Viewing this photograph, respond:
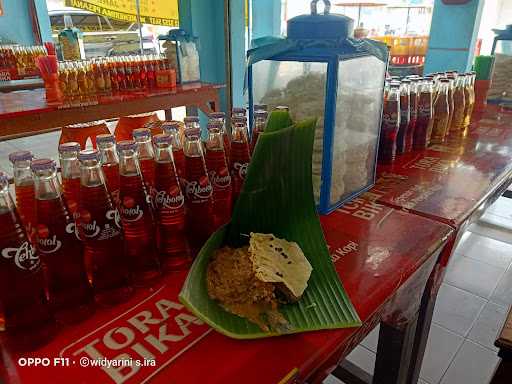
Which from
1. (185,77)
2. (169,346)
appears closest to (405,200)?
(169,346)

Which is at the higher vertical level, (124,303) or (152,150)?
(152,150)

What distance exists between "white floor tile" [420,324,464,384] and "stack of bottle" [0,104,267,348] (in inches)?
46.7

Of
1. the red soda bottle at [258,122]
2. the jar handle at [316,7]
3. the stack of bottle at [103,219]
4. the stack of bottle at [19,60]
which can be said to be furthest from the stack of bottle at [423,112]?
the stack of bottle at [19,60]

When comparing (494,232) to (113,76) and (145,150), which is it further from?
(113,76)

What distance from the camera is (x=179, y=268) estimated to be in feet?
2.44

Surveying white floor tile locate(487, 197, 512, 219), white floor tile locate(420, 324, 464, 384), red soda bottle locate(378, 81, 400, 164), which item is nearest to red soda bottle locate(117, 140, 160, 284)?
red soda bottle locate(378, 81, 400, 164)

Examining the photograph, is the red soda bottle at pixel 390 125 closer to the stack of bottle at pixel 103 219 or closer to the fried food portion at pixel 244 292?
the stack of bottle at pixel 103 219

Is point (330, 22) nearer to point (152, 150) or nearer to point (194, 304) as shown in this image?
point (152, 150)

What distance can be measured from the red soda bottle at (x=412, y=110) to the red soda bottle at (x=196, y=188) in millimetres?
959

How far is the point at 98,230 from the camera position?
60 centimetres

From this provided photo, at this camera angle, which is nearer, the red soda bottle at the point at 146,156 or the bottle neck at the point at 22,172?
the bottle neck at the point at 22,172

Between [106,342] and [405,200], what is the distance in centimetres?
81

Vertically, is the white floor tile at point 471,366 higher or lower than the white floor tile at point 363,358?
higher

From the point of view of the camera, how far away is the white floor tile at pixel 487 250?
7.27 ft
